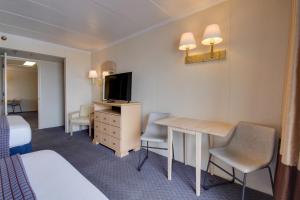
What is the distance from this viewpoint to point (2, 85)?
421cm

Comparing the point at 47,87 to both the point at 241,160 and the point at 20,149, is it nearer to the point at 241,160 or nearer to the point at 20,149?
the point at 20,149

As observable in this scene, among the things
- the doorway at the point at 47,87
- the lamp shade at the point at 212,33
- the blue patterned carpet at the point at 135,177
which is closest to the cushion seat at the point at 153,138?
the blue patterned carpet at the point at 135,177

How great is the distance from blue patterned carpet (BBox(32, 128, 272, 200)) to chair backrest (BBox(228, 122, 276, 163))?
0.54 meters

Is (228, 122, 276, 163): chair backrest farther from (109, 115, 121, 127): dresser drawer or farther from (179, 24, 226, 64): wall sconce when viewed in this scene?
(109, 115, 121, 127): dresser drawer

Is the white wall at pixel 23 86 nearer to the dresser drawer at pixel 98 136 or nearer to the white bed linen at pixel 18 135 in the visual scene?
the dresser drawer at pixel 98 136

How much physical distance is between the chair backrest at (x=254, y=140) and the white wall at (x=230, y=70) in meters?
0.16

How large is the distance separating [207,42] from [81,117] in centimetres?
372

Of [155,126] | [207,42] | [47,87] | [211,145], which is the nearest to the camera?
[207,42]

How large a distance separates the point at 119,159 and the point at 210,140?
5.19ft

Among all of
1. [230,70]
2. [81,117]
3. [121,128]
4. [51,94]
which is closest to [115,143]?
[121,128]

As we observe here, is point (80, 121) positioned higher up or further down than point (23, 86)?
further down

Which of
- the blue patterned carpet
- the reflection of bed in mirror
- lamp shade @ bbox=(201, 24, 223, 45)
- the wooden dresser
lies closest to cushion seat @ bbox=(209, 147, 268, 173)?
the blue patterned carpet

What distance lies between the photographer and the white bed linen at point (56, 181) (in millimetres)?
887

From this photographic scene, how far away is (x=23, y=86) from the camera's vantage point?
860 centimetres
